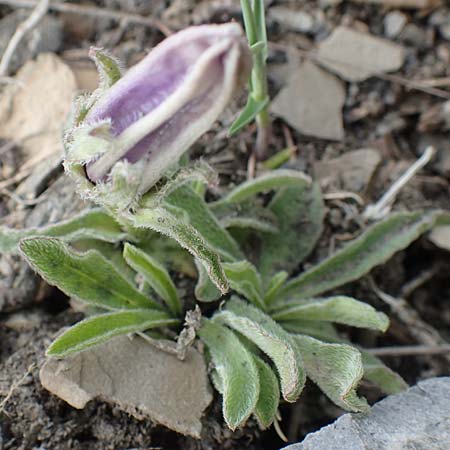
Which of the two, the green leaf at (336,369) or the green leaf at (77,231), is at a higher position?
the green leaf at (77,231)

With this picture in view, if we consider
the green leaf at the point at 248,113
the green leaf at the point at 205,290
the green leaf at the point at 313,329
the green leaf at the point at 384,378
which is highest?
the green leaf at the point at 248,113

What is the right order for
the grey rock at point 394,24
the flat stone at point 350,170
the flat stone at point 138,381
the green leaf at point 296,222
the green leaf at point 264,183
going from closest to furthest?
the flat stone at point 138,381
the green leaf at point 264,183
the green leaf at point 296,222
the flat stone at point 350,170
the grey rock at point 394,24

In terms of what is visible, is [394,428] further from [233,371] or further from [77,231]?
[77,231]

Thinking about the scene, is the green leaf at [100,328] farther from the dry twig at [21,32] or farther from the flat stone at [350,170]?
the dry twig at [21,32]

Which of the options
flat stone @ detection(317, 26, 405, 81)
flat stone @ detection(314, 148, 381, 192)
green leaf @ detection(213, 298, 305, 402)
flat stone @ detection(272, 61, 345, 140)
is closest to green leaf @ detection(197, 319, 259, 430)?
green leaf @ detection(213, 298, 305, 402)

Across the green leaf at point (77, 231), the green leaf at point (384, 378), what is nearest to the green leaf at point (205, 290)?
the green leaf at point (77, 231)

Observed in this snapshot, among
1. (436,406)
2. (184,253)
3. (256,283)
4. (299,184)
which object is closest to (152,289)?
(184,253)

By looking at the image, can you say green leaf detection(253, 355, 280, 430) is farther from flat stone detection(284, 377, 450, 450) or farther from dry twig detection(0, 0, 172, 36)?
dry twig detection(0, 0, 172, 36)
